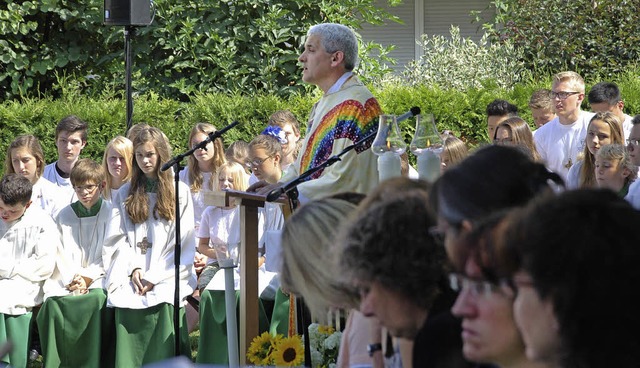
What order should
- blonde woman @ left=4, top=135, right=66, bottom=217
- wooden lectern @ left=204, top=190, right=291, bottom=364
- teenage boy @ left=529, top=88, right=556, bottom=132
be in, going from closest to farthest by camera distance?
1. wooden lectern @ left=204, top=190, right=291, bottom=364
2. blonde woman @ left=4, top=135, right=66, bottom=217
3. teenage boy @ left=529, top=88, right=556, bottom=132

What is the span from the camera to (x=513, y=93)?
11.6m

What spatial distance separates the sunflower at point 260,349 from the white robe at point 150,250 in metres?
2.01

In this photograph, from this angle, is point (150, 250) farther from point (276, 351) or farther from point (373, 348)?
point (373, 348)

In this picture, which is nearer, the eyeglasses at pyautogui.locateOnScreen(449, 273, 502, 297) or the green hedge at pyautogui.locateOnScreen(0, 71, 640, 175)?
the eyeglasses at pyautogui.locateOnScreen(449, 273, 502, 297)

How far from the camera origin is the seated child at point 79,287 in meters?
7.58

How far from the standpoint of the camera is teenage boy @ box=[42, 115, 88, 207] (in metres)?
9.28

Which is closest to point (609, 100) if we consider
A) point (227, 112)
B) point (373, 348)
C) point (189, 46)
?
point (227, 112)

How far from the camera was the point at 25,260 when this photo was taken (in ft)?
25.3

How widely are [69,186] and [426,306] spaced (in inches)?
269

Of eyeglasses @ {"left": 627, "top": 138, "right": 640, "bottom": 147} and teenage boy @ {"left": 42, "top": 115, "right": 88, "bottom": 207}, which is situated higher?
teenage boy @ {"left": 42, "top": 115, "right": 88, "bottom": 207}

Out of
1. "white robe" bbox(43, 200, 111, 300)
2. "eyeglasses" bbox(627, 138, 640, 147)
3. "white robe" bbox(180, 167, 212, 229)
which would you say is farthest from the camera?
"white robe" bbox(180, 167, 212, 229)

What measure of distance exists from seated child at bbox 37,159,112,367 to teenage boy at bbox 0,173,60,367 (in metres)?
0.12

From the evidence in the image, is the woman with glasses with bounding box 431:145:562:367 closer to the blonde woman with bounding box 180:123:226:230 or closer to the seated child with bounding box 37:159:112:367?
the seated child with bounding box 37:159:112:367

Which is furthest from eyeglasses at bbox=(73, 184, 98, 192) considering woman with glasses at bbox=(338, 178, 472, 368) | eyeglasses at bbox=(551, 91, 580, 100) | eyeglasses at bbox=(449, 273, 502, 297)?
eyeglasses at bbox=(449, 273, 502, 297)
